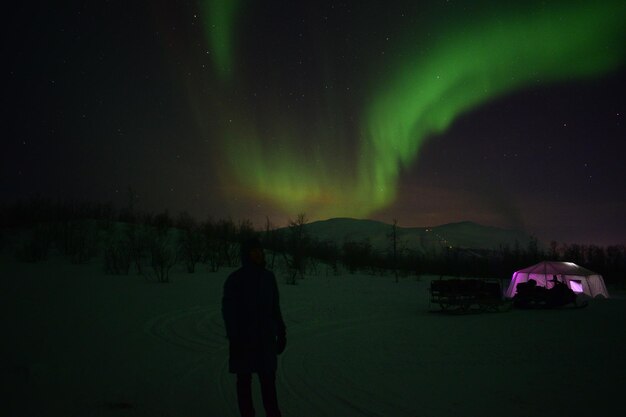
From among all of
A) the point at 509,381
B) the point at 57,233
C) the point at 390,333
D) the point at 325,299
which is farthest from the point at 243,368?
the point at 57,233

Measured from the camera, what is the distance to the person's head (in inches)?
160

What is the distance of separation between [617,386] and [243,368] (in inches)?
240

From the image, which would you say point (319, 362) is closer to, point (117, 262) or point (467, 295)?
point (467, 295)

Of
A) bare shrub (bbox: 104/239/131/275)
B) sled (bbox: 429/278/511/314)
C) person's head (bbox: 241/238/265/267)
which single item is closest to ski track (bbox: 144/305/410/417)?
person's head (bbox: 241/238/265/267)

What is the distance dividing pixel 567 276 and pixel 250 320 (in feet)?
86.7

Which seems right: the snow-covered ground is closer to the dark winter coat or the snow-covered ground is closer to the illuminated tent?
the dark winter coat

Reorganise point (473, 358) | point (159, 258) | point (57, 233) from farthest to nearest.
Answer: point (57, 233) → point (159, 258) → point (473, 358)

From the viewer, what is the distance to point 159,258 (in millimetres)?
22969

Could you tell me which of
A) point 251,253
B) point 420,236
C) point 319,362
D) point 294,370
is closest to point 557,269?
point 319,362

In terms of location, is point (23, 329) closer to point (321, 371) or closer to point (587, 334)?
point (321, 371)

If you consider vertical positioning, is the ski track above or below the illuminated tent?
below

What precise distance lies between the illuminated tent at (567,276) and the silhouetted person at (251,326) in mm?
23470

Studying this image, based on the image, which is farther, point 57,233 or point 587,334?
point 57,233

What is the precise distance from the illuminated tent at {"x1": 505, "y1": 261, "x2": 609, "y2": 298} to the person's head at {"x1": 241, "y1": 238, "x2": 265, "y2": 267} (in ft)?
77.4
